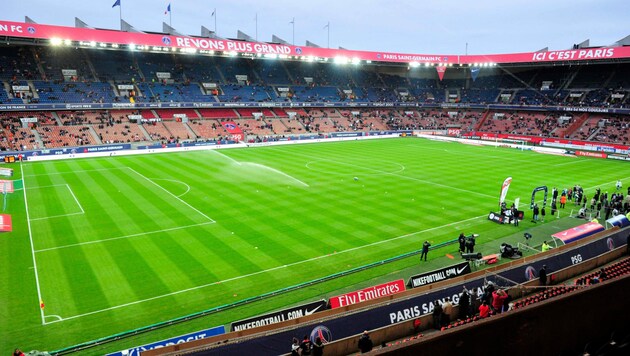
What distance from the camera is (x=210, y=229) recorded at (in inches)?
1020

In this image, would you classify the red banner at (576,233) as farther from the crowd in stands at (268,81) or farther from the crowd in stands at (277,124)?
the crowd in stands at (268,81)

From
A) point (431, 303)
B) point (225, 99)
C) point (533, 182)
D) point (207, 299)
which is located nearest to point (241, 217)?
point (207, 299)

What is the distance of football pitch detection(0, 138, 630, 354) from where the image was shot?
677 inches

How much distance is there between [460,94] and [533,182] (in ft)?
212

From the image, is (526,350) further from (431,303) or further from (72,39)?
(72,39)

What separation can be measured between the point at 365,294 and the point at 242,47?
210 feet

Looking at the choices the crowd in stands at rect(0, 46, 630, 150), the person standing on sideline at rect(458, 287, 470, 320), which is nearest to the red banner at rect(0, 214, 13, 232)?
the person standing on sideline at rect(458, 287, 470, 320)

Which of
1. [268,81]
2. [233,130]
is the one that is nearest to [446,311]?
[233,130]

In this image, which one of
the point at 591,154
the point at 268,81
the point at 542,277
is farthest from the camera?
the point at 268,81

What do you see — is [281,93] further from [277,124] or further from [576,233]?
[576,233]

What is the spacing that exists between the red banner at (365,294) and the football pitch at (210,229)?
2455 millimetres

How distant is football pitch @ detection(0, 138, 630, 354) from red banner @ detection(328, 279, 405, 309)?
96.6 inches

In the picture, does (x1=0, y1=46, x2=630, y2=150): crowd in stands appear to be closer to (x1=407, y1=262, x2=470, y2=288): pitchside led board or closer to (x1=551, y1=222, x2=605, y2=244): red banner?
(x1=551, y1=222, x2=605, y2=244): red banner

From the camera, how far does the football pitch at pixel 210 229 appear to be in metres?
17.2
